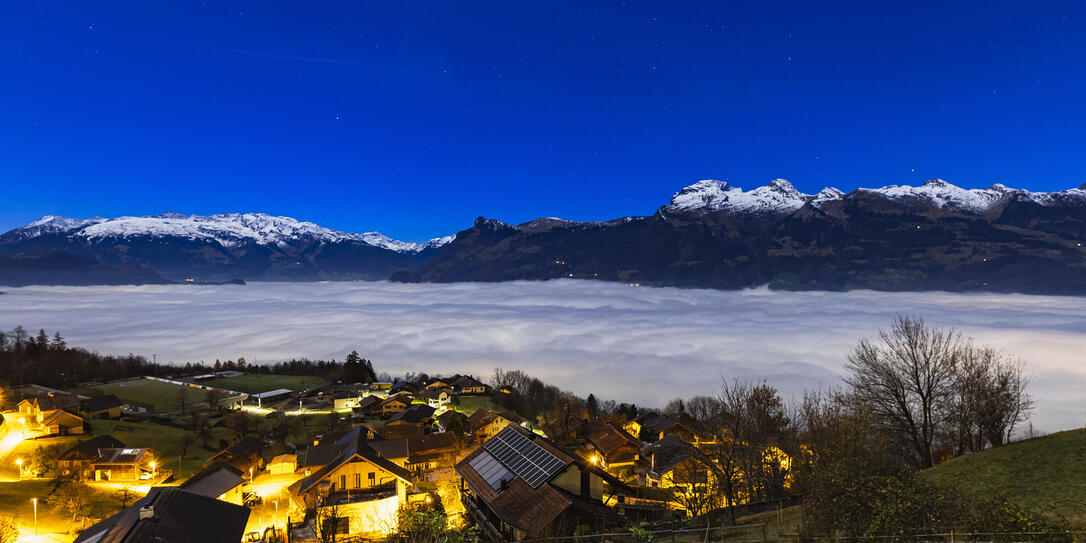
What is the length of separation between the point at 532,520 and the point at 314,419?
3287 inches

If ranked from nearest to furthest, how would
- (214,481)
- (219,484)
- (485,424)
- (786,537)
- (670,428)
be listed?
(786,537)
(219,484)
(214,481)
(670,428)
(485,424)

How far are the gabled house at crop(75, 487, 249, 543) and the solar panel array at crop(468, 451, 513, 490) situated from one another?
14.2 meters

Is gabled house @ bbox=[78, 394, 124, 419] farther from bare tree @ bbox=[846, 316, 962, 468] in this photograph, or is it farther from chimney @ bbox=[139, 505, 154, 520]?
bare tree @ bbox=[846, 316, 962, 468]

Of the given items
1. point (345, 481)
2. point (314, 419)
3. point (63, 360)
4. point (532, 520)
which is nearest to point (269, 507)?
point (345, 481)

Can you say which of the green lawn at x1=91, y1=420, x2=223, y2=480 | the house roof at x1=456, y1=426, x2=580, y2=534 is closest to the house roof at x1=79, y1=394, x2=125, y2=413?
the green lawn at x1=91, y1=420, x2=223, y2=480

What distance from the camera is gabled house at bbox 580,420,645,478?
207 ft

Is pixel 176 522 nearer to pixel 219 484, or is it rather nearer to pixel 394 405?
pixel 219 484

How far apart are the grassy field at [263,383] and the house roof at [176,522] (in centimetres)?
11496

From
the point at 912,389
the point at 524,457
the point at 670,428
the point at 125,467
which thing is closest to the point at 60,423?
the point at 125,467

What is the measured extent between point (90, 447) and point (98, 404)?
34.1m

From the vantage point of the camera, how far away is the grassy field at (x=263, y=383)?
425 ft

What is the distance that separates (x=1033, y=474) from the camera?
74.2ft

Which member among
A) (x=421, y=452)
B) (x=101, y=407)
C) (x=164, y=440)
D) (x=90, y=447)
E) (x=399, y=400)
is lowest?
(x=399, y=400)

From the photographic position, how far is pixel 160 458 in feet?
196
